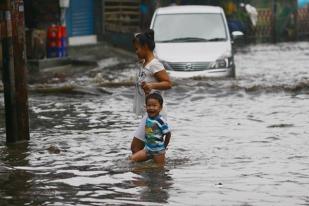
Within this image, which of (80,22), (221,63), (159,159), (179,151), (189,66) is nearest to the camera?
(159,159)

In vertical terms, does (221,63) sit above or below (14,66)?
below

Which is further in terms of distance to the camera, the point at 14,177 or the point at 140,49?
the point at 140,49

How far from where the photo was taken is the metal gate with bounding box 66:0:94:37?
1229 inches

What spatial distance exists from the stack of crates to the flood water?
7127mm

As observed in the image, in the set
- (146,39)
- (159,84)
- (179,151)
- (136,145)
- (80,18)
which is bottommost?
(179,151)

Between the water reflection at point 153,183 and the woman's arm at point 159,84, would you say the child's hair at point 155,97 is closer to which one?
the woman's arm at point 159,84

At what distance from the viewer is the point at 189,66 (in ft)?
58.8

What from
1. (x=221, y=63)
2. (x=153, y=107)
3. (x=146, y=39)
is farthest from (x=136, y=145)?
(x=221, y=63)

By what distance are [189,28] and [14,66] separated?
872 centimetres

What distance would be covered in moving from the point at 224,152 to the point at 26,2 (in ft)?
57.9

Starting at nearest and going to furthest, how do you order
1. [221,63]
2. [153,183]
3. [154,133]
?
[153,183] → [154,133] → [221,63]

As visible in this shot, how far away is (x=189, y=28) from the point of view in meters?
19.0

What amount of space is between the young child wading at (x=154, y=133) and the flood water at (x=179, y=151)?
0.13 m

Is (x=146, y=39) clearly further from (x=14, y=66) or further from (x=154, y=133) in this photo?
(x=14, y=66)
